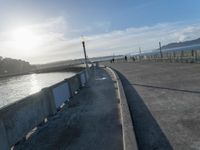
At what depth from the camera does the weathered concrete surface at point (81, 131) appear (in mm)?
5596

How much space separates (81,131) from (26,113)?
1771 millimetres

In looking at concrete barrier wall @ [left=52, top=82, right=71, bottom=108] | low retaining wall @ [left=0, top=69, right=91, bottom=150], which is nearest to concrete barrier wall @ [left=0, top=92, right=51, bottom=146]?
low retaining wall @ [left=0, top=69, right=91, bottom=150]

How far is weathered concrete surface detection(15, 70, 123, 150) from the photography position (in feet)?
18.4

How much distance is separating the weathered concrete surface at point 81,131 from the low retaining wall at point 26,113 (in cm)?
29

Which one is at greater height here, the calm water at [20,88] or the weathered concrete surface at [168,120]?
the weathered concrete surface at [168,120]

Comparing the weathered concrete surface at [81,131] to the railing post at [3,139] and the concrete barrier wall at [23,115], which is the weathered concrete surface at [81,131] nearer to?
the concrete barrier wall at [23,115]

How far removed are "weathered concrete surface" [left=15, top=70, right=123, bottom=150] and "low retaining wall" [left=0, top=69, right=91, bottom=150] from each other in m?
0.29

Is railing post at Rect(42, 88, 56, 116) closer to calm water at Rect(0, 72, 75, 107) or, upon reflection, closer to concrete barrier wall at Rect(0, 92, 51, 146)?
concrete barrier wall at Rect(0, 92, 51, 146)

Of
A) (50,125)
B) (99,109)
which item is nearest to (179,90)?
(99,109)

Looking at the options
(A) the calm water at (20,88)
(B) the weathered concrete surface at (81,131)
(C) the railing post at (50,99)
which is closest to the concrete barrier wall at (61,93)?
(C) the railing post at (50,99)

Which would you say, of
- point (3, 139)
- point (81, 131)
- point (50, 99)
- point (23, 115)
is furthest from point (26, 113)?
point (50, 99)

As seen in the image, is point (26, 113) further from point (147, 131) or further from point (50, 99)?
point (147, 131)

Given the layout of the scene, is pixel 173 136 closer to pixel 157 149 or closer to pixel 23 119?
pixel 157 149

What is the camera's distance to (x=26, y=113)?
680 cm
